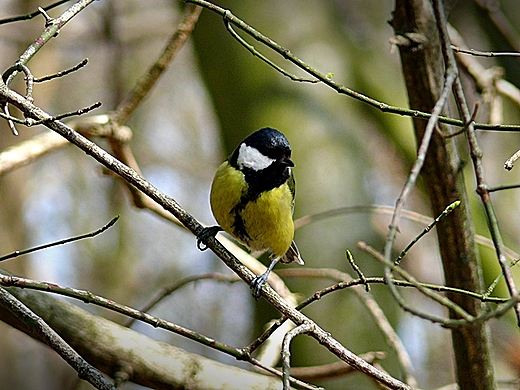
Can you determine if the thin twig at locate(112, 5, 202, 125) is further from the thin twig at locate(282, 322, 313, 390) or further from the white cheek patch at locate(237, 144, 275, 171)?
the thin twig at locate(282, 322, 313, 390)

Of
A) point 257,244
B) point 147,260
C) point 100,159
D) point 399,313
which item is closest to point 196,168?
point 147,260

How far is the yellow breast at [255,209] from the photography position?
1.93 metres

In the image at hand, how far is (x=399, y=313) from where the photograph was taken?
2846 millimetres

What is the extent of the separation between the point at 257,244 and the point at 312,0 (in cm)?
184

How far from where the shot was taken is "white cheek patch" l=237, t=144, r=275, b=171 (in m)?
1.96

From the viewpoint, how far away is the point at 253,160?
6.46 feet

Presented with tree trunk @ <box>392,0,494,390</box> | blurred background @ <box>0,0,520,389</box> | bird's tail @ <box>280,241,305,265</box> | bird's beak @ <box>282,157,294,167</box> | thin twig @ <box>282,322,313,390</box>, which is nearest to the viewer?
thin twig @ <box>282,322,313,390</box>

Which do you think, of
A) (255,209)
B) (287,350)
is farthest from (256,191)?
(287,350)

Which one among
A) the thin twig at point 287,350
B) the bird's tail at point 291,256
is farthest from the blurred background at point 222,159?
the thin twig at point 287,350

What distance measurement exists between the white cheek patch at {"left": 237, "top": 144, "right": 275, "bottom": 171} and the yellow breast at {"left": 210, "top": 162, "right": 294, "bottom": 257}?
0.04 meters

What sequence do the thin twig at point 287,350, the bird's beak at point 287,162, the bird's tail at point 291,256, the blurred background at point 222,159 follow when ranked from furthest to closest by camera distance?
the blurred background at point 222,159, the bird's tail at point 291,256, the bird's beak at point 287,162, the thin twig at point 287,350

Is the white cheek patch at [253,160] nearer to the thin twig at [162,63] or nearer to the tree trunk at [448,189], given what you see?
the thin twig at [162,63]

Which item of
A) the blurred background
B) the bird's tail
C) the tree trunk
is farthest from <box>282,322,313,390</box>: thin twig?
the bird's tail

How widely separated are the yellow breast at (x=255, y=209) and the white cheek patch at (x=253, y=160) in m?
0.04
